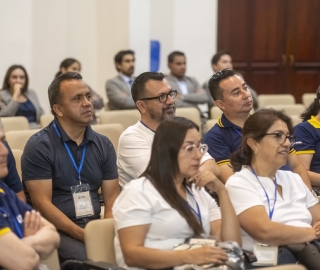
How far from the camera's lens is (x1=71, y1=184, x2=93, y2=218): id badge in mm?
3523

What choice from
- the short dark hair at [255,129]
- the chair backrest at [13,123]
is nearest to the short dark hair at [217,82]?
the short dark hair at [255,129]

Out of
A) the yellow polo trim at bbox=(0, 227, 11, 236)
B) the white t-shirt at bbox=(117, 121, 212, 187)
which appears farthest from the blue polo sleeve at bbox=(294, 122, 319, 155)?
the yellow polo trim at bbox=(0, 227, 11, 236)

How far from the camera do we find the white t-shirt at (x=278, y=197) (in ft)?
10.3

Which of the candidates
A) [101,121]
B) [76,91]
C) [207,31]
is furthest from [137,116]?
[207,31]

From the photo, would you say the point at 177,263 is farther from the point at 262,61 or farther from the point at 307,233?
the point at 262,61

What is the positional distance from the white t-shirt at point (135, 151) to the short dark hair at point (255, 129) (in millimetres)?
354

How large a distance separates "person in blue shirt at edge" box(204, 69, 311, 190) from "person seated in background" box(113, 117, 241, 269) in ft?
2.78

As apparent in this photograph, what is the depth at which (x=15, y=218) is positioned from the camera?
A: 268 centimetres

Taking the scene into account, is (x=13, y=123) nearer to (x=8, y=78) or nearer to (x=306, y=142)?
(x=8, y=78)

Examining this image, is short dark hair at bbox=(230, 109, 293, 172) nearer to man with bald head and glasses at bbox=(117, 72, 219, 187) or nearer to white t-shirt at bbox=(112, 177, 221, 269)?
A: man with bald head and glasses at bbox=(117, 72, 219, 187)

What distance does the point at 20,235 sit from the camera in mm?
2672

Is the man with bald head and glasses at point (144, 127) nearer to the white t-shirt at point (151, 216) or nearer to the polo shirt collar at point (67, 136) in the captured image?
the polo shirt collar at point (67, 136)

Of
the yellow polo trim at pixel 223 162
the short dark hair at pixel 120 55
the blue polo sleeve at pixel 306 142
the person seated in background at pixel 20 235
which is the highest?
the short dark hair at pixel 120 55

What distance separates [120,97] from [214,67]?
1.41m
